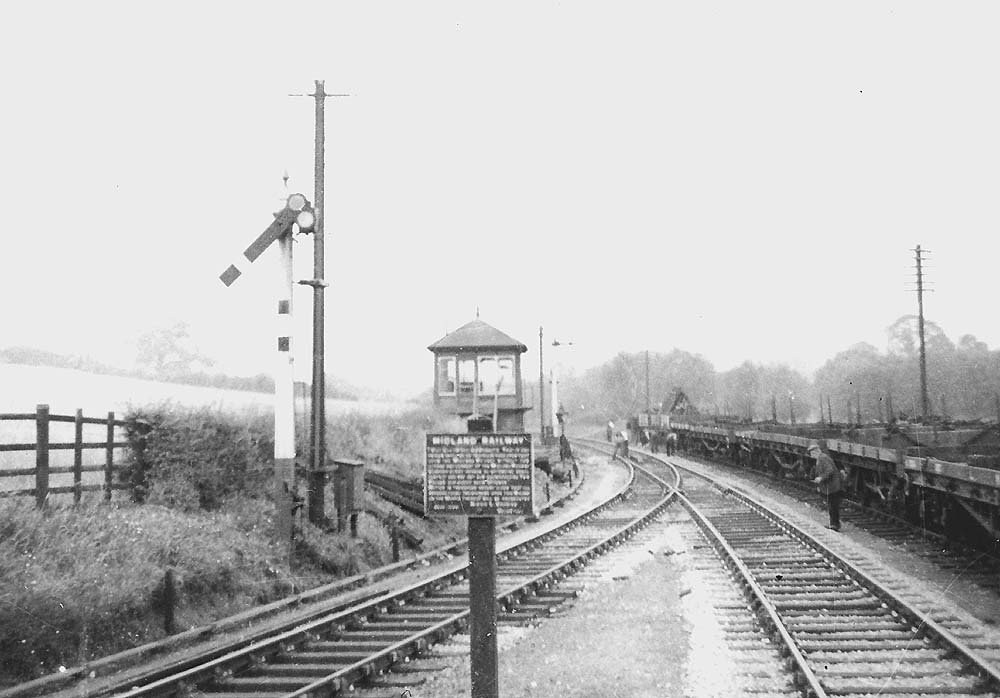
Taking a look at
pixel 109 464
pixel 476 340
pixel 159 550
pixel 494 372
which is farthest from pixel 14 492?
pixel 494 372

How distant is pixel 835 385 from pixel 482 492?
60.8 meters

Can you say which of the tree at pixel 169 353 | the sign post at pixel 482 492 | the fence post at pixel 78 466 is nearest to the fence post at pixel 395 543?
the fence post at pixel 78 466

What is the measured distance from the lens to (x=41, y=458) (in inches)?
354

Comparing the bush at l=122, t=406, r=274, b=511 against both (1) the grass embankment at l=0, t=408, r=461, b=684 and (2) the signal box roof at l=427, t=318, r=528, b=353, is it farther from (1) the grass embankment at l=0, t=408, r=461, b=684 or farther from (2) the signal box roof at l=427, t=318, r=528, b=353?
(2) the signal box roof at l=427, t=318, r=528, b=353

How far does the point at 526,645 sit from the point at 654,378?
279 feet

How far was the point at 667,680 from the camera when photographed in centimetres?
657

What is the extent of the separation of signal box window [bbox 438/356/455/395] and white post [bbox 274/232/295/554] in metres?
18.4

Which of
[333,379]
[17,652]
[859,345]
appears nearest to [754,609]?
[17,652]

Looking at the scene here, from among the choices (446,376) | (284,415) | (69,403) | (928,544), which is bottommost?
(928,544)

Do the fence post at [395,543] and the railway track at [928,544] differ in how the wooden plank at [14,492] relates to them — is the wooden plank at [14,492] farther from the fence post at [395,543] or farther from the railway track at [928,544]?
the railway track at [928,544]

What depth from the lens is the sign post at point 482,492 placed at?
495 centimetres

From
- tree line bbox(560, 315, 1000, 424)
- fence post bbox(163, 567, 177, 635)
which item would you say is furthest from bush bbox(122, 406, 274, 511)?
tree line bbox(560, 315, 1000, 424)

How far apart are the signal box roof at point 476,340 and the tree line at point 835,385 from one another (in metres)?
10.1

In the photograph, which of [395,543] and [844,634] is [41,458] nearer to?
[395,543]
